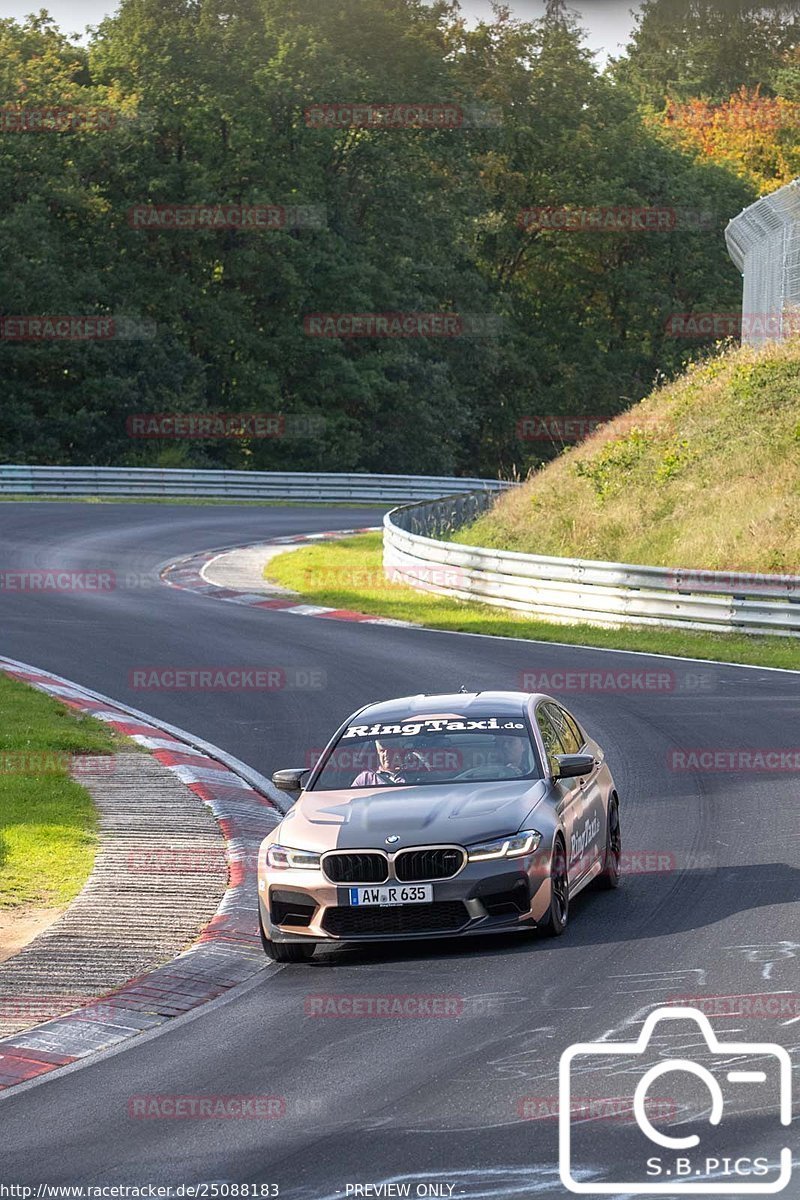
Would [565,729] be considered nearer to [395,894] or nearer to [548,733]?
[548,733]

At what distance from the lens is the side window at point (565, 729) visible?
11.7m

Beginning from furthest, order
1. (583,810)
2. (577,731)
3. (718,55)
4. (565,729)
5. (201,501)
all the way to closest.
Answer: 1. (718,55)
2. (201,501)
3. (577,731)
4. (565,729)
5. (583,810)

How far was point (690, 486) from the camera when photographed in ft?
106

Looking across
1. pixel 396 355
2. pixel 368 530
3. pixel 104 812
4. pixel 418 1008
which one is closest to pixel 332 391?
pixel 396 355

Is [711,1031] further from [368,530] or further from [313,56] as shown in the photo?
[313,56]

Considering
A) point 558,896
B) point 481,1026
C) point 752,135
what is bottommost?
point 481,1026

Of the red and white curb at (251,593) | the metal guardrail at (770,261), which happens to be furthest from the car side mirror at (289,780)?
the metal guardrail at (770,261)

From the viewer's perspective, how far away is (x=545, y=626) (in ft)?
86.5

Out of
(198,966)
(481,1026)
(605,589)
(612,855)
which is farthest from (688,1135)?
(605,589)

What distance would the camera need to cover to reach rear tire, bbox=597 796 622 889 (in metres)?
11.3

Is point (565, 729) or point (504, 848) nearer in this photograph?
point (504, 848)

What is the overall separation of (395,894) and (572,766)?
1.47 m

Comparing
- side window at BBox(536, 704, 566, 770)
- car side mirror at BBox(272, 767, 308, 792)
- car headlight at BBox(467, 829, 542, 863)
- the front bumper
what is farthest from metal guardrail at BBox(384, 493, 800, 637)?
the front bumper

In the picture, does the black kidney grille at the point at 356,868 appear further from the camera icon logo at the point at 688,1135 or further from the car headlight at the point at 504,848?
the camera icon logo at the point at 688,1135
